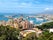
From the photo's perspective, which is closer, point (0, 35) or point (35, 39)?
point (35, 39)

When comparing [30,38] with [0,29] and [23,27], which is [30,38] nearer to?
[0,29]

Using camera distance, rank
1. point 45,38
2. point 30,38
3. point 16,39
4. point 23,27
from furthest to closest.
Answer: point 23,27 → point 16,39 → point 30,38 → point 45,38

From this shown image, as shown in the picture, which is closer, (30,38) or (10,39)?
(30,38)

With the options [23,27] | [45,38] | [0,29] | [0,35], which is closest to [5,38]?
[0,35]

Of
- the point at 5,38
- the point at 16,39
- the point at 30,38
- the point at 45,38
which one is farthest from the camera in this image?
the point at 16,39

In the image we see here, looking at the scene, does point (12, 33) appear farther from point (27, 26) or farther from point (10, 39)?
point (27, 26)

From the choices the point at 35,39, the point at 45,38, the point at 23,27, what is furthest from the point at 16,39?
the point at 23,27

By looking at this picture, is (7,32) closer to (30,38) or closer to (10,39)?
(10,39)

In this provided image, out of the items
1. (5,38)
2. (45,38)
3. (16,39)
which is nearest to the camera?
(45,38)

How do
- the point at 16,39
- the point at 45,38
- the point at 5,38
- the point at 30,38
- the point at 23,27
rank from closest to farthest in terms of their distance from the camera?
the point at 45,38, the point at 30,38, the point at 5,38, the point at 16,39, the point at 23,27
